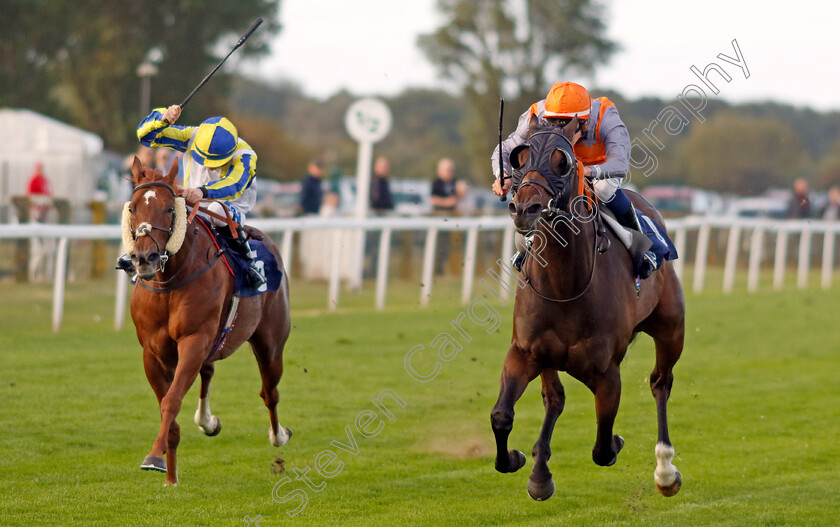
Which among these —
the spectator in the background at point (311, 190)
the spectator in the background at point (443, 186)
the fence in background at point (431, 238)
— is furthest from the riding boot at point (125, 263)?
the spectator in the background at point (443, 186)

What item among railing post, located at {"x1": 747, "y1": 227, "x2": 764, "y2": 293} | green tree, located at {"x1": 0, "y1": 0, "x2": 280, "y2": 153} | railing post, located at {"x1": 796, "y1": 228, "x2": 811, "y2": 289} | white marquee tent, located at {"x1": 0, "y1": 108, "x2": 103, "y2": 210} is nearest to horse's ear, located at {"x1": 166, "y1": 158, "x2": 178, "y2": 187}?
railing post, located at {"x1": 747, "y1": 227, "x2": 764, "y2": 293}

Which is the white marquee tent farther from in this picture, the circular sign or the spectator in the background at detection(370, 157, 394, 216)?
the spectator in the background at detection(370, 157, 394, 216)

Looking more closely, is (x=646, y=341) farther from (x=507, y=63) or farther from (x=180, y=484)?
(x=507, y=63)

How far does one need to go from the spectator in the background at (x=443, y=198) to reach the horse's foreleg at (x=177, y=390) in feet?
28.5

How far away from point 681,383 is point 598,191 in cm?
408

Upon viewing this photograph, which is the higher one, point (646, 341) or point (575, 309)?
point (575, 309)

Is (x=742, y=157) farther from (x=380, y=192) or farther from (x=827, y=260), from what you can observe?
(x=380, y=192)


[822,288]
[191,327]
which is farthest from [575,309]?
[822,288]

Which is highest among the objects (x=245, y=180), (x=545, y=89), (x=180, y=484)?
(x=545, y=89)

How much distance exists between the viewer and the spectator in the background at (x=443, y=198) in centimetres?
1411

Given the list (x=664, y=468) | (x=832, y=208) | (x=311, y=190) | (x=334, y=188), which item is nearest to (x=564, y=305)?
(x=664, y=468)

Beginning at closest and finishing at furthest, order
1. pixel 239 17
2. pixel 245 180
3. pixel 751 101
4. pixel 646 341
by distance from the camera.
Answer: pixel 245 180, pixel 646 341, pixel 239 17, pixel 751 101

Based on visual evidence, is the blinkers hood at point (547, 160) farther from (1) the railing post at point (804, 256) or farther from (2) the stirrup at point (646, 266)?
(1) the railing post at point (804, 256)

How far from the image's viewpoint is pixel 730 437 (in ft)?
22.8
